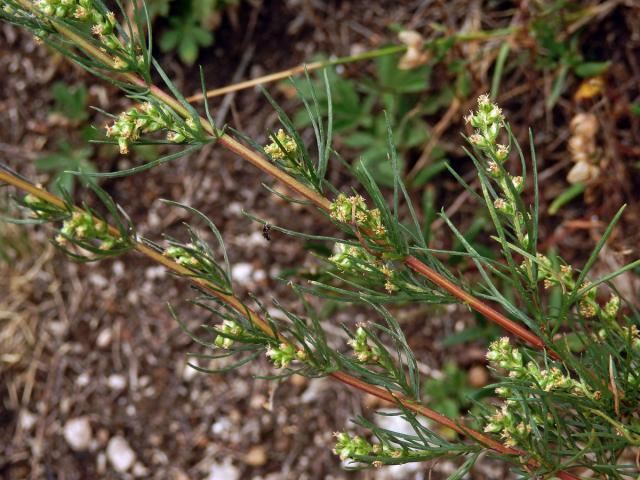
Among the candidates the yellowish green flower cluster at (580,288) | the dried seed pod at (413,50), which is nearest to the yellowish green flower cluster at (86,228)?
the yellowish green flower cluster at (580,288)

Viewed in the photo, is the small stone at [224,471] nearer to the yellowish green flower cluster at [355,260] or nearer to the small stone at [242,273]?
the small stone at [242,273]

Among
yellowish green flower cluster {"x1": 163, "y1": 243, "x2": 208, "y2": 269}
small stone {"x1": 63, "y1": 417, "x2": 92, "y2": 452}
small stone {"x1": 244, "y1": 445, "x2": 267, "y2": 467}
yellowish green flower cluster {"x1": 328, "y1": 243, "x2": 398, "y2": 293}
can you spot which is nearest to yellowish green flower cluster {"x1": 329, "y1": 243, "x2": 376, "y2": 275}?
yellowish green flower cluster {"x1": 328, "y1": 243, "x2": 398, "y2": 293}

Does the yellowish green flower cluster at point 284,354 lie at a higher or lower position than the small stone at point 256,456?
higher

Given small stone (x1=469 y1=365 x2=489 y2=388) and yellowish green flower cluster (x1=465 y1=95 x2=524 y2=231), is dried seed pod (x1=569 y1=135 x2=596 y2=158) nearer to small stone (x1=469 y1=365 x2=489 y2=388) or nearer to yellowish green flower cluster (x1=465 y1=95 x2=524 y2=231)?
small stone (x1=469 y1=365 x2=489 y2=388)

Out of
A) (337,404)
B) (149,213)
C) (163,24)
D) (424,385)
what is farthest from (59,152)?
(424,385)

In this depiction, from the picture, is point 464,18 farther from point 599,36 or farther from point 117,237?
point 117,237
